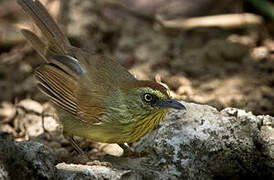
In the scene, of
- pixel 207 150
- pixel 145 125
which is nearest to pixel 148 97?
pixel 145 125

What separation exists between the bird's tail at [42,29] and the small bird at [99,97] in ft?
0.22

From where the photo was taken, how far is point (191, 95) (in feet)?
20.7

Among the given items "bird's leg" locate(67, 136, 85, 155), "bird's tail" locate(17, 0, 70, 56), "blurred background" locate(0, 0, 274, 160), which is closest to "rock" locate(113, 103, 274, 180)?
"bird's leg" locate(67, 136, 85, 155)

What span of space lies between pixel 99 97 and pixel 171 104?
75cm

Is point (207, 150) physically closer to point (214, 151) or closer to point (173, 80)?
point (214, 151)

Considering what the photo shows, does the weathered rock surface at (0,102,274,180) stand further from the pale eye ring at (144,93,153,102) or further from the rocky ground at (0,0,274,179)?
the pale eye ring at (144,93,153,102)

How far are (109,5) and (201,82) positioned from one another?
2.19 metres

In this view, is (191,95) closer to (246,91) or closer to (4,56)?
(246,91)

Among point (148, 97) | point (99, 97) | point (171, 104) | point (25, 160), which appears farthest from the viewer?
point (99, 97)

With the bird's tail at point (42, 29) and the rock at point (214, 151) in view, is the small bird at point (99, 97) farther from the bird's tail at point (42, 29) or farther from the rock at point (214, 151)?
the rock at point (214, 151)

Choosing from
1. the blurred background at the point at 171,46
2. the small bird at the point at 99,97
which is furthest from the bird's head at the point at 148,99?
the blurred background at the point at 171,46

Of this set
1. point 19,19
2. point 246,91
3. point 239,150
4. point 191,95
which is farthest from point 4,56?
point 239,150

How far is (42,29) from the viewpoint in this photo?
5500mm

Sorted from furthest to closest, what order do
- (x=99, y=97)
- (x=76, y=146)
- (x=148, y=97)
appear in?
1. (x=76, y=146)
2. (x=99, y=97)
3. (x=148, y=97)
